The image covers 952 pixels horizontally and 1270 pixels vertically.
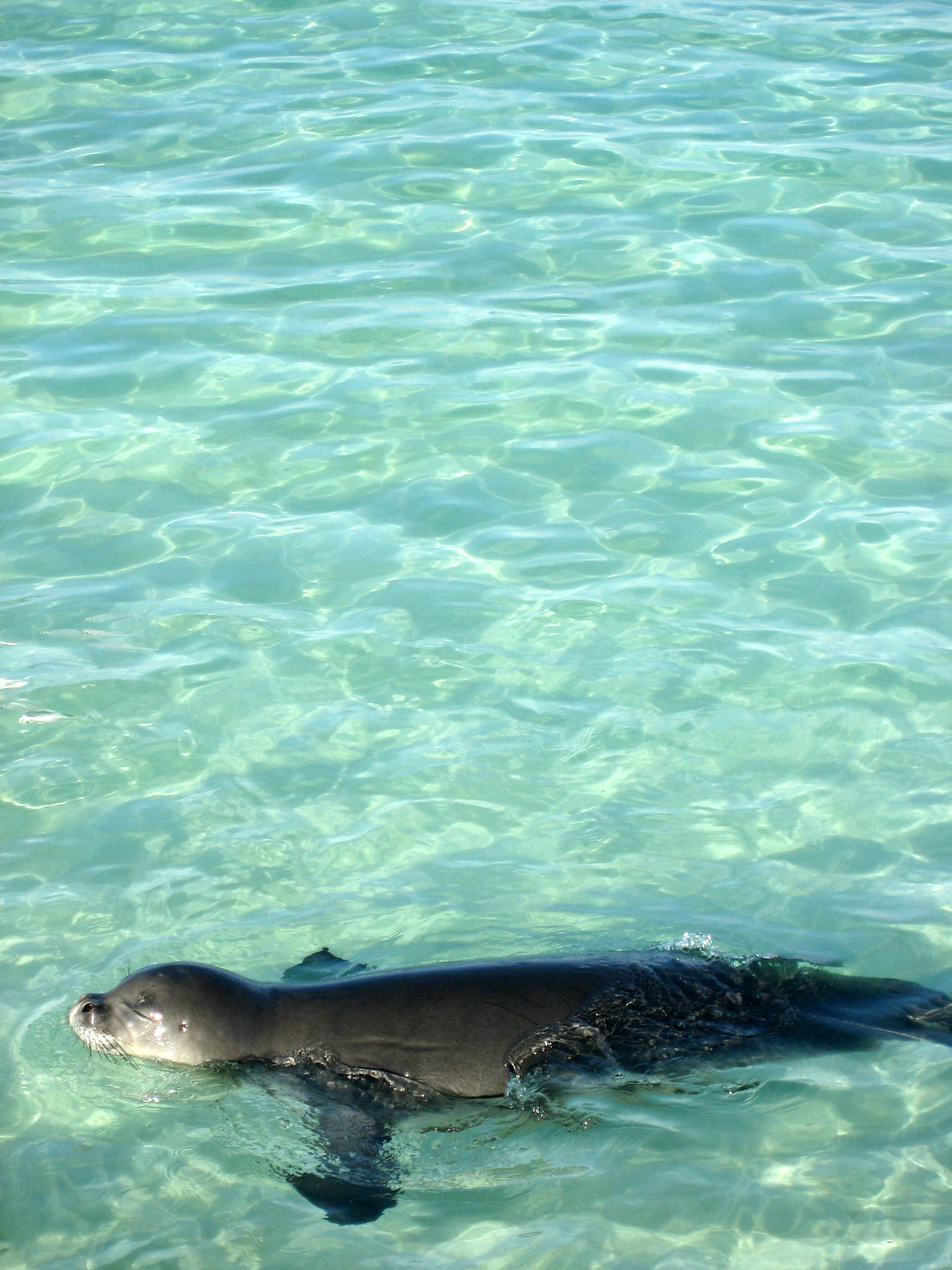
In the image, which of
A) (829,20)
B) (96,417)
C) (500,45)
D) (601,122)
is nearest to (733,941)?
(96,417)

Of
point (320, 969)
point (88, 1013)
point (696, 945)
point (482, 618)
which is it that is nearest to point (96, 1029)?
point (88, 1013)

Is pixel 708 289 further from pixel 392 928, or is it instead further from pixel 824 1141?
pixel 824 1141

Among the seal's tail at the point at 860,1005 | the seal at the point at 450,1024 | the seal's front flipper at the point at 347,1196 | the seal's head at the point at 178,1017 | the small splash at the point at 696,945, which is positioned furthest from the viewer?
the small splash at the point at 696,945

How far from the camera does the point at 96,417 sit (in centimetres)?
880

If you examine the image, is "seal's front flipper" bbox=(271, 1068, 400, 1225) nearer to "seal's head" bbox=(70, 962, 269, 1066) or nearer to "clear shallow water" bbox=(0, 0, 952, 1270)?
"clear shallow water" bbox=(0, 0, 952, 1270)

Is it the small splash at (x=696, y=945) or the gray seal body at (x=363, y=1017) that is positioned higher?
the gray seal body at (x=363, y=1017)

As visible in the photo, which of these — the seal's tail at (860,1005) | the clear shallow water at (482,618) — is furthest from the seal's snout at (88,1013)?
the seal's tail at (860,1005)

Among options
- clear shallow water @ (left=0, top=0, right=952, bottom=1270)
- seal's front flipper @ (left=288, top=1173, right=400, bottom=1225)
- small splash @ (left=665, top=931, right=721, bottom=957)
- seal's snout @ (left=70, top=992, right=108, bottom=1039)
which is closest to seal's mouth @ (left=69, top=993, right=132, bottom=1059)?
seal's snout @ (left=70, top=992, right=108, bottom=1039)

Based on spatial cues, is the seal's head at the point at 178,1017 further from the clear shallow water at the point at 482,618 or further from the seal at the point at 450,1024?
the clear shallow water at the point at 482,618

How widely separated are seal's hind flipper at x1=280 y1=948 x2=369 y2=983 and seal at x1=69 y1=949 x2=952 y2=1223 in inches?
9.5

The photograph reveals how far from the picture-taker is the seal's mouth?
14.3 ft

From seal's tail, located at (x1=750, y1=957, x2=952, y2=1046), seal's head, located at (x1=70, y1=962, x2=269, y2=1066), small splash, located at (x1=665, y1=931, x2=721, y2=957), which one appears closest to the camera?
seal's head, located at (x1=70, y1=962, x2=269, y2=1066)

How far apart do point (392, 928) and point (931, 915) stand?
1.95 meters

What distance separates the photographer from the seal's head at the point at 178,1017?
427 cm
